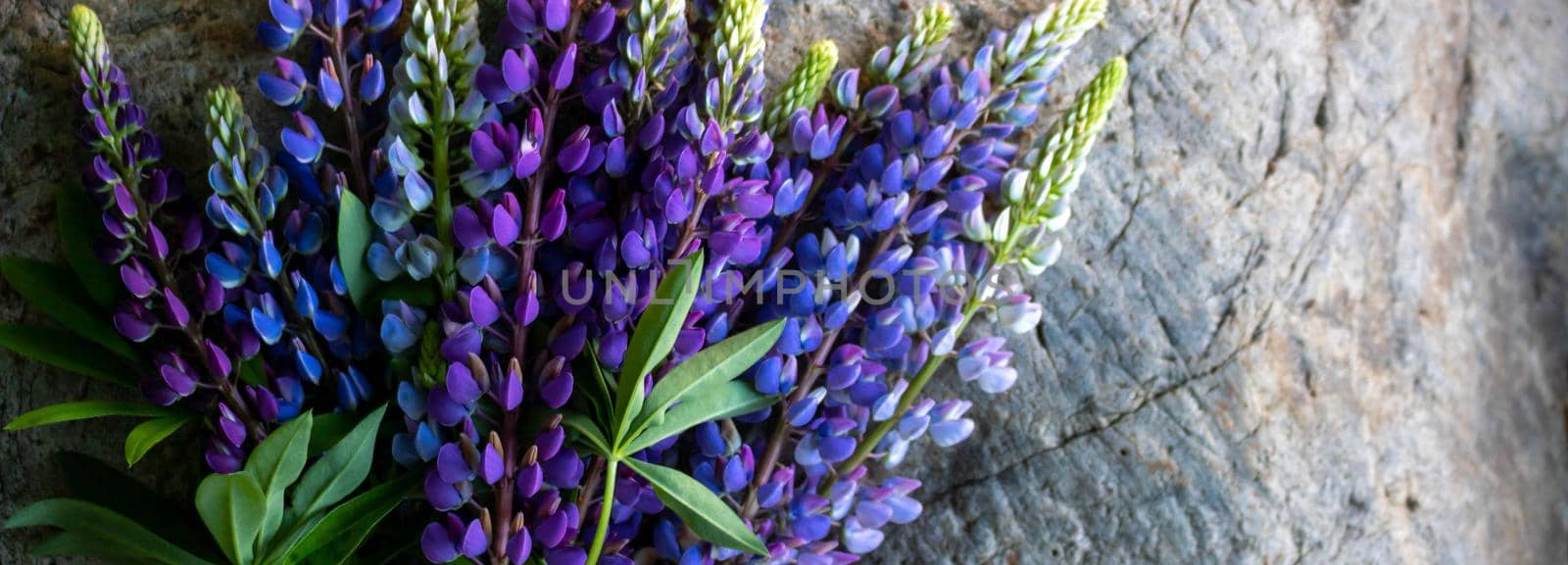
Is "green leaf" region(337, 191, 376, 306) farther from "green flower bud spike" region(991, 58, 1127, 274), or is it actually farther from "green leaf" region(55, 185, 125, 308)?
"green flower bud spike" region(991, 58, 1127, 274)

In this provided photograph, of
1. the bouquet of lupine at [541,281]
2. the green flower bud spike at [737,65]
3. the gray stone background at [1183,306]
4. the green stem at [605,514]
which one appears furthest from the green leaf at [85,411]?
the green flower bud spike at [737,65]

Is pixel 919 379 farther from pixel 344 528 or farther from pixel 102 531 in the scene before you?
pixel 102 531

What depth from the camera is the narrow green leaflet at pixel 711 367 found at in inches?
32.5

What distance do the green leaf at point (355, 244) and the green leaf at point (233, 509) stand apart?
0.53 ft

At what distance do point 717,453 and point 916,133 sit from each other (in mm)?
311

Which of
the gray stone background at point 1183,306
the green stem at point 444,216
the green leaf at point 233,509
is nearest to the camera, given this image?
the green leaf at point 233,509

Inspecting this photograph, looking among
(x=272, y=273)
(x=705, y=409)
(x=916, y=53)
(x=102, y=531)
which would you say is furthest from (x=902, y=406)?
(x=102, y=531)

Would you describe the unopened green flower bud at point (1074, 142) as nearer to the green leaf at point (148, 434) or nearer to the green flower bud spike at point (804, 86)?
the green flower bud spike at point (804, 86)

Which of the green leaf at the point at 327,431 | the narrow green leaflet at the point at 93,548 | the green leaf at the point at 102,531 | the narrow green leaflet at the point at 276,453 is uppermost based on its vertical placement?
the narrow green leaflet at the point at 276,453

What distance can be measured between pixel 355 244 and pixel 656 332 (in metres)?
0.24

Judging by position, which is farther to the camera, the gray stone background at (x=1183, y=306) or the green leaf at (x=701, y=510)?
the gray stone background at (x=1183, y=306)

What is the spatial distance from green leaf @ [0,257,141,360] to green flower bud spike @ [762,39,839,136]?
0.52 m

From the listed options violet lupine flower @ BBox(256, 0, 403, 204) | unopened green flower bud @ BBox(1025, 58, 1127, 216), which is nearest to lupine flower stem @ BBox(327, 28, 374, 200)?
violet lupine flower @ BBox(256, 0, 403, 204)

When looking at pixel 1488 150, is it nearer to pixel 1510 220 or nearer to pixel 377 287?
pixel 1510 220
